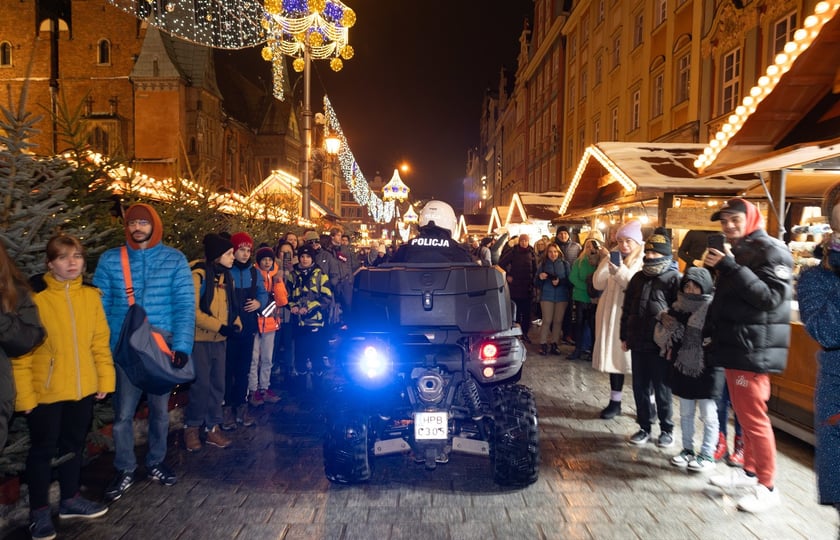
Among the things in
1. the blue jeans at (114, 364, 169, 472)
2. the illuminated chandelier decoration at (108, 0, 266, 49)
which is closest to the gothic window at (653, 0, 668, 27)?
the illuminated chandelier decoration at (108, 0, 266, 49)

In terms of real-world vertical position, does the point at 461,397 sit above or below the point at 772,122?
below

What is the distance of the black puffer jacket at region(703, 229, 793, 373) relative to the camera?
3.85m

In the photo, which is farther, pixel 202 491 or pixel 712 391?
pixel 712 391

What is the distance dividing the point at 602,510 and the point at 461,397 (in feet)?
4.27

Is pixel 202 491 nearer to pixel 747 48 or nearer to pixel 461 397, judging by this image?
pixel 461 397

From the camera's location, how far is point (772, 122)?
6902 mm

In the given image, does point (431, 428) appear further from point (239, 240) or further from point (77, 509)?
point (239, 240)

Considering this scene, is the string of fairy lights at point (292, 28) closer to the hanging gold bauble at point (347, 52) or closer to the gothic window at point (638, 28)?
the hanging gold bauble at point (347, 52)

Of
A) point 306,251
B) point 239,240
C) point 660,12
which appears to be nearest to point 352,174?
point 660,12

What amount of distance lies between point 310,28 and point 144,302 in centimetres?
1141

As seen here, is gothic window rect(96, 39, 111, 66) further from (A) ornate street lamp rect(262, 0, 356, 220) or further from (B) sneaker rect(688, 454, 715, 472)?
(B) sneaker rect(688, 454, 715, 472)

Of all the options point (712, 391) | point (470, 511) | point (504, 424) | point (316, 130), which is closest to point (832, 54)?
point (712, 391)

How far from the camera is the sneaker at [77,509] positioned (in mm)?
3820

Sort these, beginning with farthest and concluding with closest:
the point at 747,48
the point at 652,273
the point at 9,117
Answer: the point at 747,48 < the point at 652,273 < the point at 9,117
